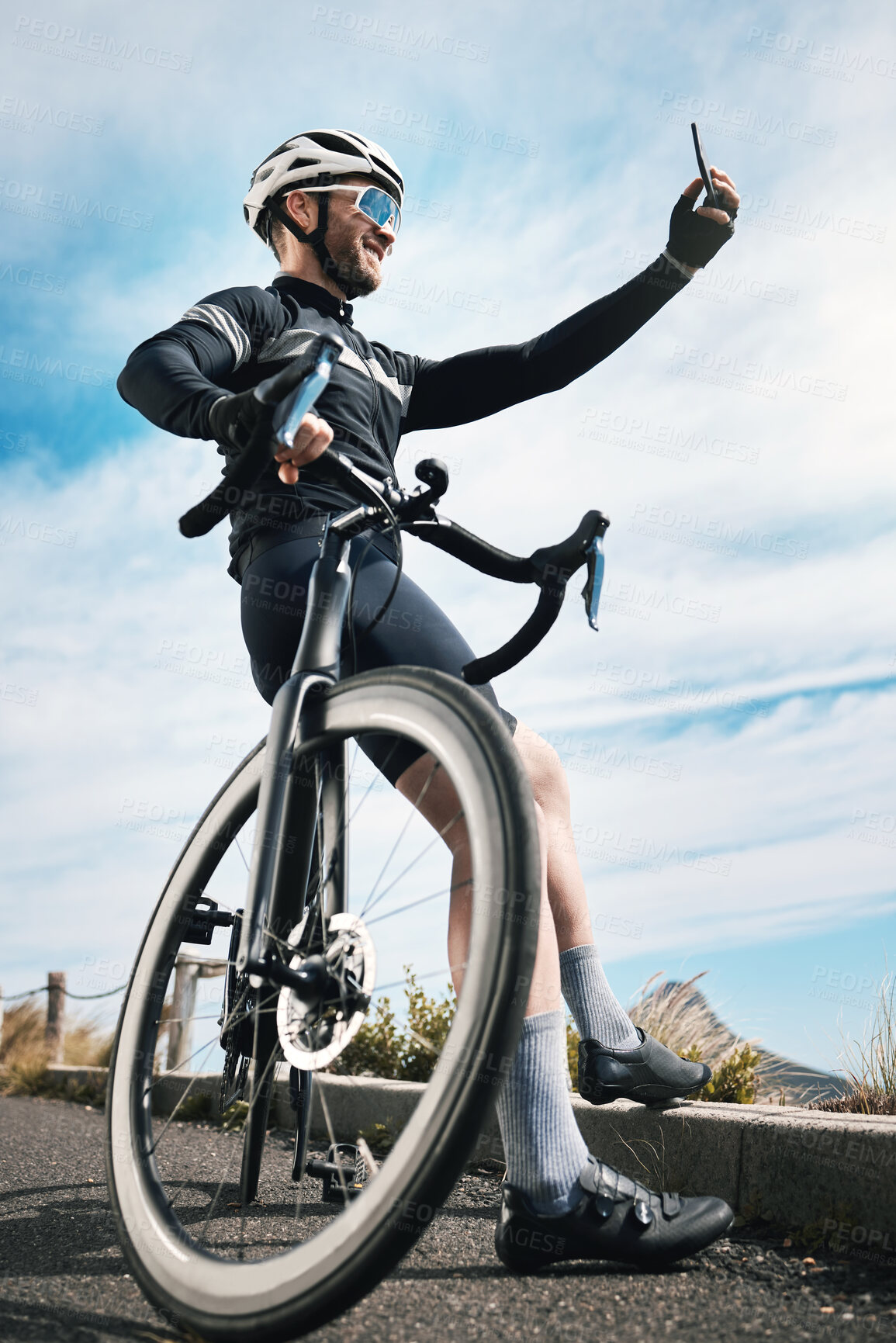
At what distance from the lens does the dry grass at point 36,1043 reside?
317 inches

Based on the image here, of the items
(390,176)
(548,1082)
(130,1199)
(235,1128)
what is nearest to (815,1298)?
(548,1082)

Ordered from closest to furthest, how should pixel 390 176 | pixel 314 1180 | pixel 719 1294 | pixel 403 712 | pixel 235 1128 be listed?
pixel 403 712
pixel 719 1294
pixel 390 176
pixel 314 1180
pixel 235 1128

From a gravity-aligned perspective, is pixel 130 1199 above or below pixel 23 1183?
above

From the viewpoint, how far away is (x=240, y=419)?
5.21 feet

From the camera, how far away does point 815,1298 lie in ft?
5.67

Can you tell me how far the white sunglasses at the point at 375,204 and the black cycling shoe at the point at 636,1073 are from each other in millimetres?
2099

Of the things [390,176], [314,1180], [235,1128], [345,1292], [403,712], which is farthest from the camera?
[235,1128]

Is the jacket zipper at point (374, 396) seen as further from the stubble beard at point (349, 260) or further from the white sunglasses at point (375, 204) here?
the white sunglasses at point (375, 204)

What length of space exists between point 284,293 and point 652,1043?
2.08m

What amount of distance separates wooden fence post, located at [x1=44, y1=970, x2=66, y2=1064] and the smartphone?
888cm

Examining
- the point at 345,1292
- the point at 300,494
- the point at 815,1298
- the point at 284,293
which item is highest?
the point at 284,293

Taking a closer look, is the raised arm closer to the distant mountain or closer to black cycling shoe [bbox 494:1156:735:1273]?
black cycling shoe [bbox 494:1156:735:1273]

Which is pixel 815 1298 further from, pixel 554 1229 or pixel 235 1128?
pixel 235 1128

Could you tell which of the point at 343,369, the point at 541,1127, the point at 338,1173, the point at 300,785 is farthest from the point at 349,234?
the point at 338,1173
